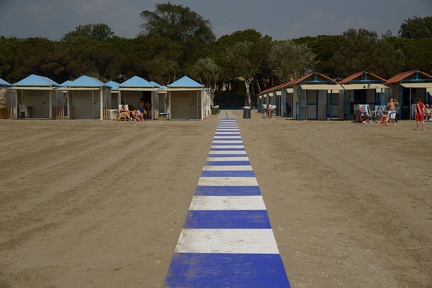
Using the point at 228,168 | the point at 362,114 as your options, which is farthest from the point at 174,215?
the point at 362,114

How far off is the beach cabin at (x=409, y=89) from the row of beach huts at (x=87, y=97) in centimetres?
1075

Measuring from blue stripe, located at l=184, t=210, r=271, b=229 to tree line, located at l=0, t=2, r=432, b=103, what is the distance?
43971mm

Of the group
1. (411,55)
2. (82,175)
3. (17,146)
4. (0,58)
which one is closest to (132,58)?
(0,58)

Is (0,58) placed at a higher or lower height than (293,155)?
higher

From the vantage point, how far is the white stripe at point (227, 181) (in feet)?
23.6

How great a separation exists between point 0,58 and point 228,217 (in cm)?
5385

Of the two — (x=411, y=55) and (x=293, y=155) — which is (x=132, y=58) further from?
(x=293, y=155)

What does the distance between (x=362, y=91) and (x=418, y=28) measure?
45957 mm

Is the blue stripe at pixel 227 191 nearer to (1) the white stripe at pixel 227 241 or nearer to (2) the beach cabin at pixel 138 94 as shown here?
(1) the white stripe at pixel 227 241

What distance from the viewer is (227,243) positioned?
434 centimetres

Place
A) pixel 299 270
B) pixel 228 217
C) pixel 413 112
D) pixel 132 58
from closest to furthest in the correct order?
1. pixel 299 270
2. pixel 228 217
3. pixel 413 112
4. pixel 132 58

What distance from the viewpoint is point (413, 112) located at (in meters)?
25.6

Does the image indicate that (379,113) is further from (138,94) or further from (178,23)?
(178,23)

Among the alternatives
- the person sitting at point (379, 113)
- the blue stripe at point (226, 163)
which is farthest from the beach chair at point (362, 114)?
the blue stripe at point (226, 163)
